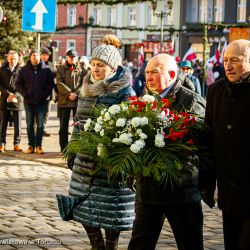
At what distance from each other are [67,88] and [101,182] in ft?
27.7

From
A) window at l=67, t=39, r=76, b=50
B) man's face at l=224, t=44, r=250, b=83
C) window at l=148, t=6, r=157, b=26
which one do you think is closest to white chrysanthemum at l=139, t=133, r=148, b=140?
man's face at l=224, t=44, r=250, b=83

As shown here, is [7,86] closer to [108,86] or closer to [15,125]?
[15,125]

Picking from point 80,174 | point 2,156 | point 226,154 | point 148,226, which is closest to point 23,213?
point 80,174

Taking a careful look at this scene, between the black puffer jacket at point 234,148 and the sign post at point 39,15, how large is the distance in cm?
975

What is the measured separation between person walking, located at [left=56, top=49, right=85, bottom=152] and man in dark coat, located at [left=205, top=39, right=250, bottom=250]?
30.2 feet

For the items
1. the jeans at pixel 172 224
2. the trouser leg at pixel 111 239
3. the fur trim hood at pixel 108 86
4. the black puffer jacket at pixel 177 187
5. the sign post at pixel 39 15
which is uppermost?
the sign post at pixel 39 15

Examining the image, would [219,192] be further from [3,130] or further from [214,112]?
[3,130]

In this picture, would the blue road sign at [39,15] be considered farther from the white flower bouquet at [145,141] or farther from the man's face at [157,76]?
the white flower bouquet at [145,141]

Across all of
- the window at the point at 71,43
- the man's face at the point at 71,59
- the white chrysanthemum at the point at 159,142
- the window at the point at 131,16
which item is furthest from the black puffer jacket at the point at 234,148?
the window at the point at 71,43

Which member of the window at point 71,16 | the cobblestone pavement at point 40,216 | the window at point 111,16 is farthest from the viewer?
the window at point 71,16

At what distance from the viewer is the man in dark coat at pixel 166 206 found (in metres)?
4.98

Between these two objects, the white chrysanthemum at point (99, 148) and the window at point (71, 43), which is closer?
the white chrysanthemum at point (99, 148)

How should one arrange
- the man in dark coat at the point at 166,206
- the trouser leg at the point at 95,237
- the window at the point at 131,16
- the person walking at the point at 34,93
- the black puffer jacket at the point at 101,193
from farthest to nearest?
the window at the point at 131,16 → the person walking at the point at 34,93 → the trouser leg at the point at 95,237 → the black puffer jacket at the point at 101,193 → the man in dark coat at the point at 166,206

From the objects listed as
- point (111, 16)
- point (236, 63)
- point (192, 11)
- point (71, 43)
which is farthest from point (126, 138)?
point (71, 43)
